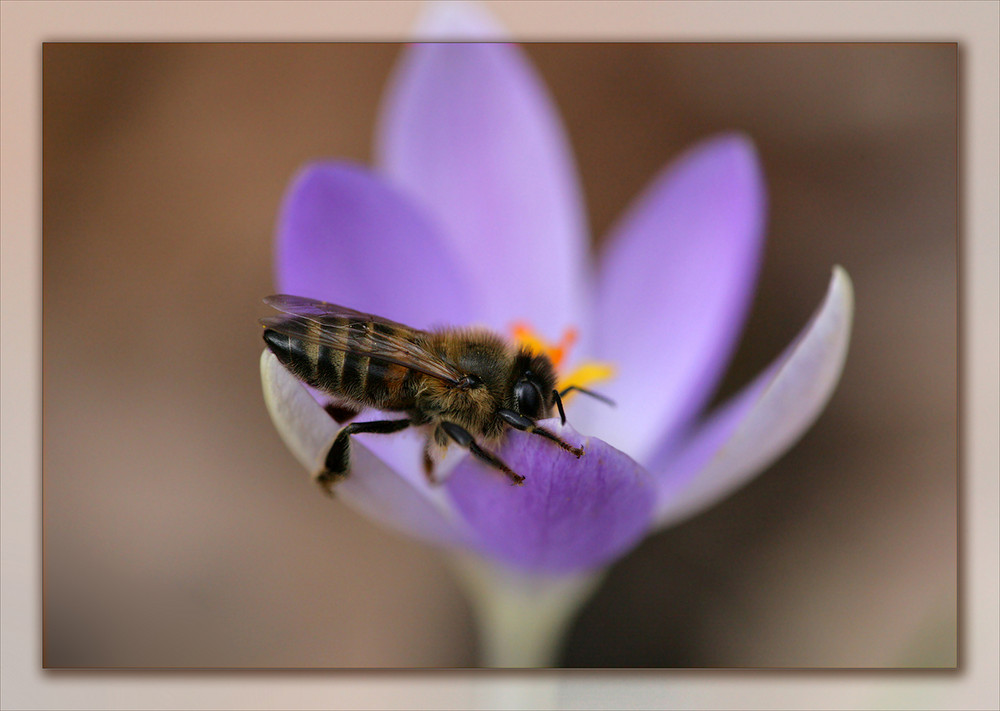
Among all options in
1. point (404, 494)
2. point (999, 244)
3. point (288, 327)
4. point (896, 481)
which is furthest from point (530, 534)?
point (999, 244)

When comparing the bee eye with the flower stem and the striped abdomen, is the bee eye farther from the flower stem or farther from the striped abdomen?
the flower stem

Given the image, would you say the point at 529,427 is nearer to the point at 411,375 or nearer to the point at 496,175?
the point at 411,375

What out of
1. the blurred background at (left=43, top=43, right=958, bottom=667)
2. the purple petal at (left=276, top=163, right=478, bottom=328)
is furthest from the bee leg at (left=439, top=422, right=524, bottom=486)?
the blurred background at (left=43, top=43, right=958, bottom=667)

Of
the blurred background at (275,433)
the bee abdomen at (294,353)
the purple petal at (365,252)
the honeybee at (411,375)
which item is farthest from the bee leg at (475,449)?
the blurred background at (275,433)

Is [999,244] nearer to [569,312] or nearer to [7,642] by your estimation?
[569,312]

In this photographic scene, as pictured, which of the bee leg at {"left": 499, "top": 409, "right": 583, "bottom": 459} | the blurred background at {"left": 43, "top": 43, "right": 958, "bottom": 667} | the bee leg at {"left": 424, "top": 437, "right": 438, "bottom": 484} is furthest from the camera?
the blurred background at {"left": 43, "top": 43, "right": 958, "bottom": 667}

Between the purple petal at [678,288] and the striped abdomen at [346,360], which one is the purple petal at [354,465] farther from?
the purple petal at [678,288]

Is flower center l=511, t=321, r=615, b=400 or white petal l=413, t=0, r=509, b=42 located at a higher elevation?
white petal l=413, t=0, r=509, b=42
